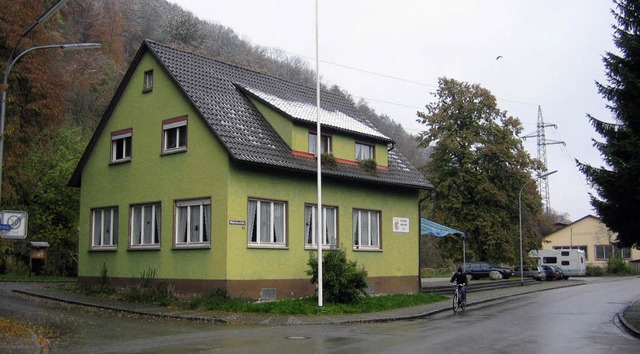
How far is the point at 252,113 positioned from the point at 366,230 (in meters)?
6.78

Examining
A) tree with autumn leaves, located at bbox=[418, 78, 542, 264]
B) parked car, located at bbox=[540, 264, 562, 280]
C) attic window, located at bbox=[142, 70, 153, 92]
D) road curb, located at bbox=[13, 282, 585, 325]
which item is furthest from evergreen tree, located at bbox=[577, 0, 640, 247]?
parked car, located at bbox=[540, 264, 562, 280]

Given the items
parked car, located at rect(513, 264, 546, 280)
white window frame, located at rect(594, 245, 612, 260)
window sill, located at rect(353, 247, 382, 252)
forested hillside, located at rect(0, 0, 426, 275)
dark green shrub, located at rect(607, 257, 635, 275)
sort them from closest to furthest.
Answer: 1. forested hillside, located at rect(0, 0, 426, 275)
2. window sill, located at rect(353, 247, 382, 252)
3. parked car, located at rect(513, 264, 546, 280)
4. dark green shrub, located at rect(607, 257, 635, 275)
5. white window frame, located at rect(594, 245, 612, 260)

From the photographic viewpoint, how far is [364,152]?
90.5 ft

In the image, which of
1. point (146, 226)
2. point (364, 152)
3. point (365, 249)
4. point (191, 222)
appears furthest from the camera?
point (364, 152)

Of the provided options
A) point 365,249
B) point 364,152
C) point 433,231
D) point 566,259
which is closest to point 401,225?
point 365,249

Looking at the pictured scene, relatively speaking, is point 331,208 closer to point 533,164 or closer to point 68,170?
point 68,170

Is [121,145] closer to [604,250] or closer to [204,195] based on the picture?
[204,195]

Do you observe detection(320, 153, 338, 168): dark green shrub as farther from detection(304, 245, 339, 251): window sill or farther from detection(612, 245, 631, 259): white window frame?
detection(612, 245, 631, 259): white window frame

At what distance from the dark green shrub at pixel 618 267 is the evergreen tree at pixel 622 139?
59.6 metres

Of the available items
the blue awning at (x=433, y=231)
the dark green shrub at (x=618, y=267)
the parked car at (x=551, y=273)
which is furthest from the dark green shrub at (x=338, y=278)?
the dark green shrub at (x=618, y=267)

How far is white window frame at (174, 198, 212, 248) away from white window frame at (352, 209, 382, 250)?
6678 millimetres

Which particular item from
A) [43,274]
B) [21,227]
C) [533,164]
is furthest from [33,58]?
[533,164]

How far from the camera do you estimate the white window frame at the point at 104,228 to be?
2519 cm

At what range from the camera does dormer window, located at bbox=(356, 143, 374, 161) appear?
27250mm
